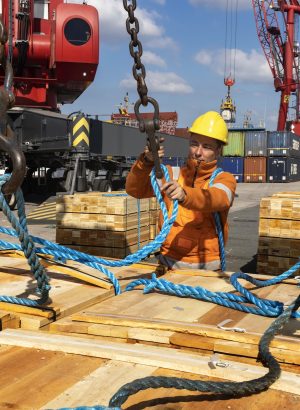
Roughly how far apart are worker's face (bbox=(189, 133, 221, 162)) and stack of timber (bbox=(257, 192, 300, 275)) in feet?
8.29

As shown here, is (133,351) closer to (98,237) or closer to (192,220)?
(192,220)

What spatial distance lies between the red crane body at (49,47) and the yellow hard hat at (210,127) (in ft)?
32.5

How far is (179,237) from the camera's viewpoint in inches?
136

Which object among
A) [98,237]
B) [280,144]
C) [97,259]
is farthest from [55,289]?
[280,144]

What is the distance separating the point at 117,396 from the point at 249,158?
4030 centimetres

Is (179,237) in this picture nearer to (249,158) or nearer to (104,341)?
(104,341)

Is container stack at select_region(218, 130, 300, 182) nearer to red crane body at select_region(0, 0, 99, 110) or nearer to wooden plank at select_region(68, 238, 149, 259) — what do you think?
red crane body at select_region(0, 0, 99, 110)

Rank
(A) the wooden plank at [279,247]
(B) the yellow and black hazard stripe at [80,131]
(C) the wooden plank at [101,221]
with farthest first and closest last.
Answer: (B) the yellow and black hazard stripe at [80,131]
(C) the wooden plank at [101,221]
(A) the wooden plank at [279,247]

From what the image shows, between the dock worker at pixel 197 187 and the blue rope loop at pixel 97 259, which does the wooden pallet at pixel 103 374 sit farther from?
the dock worker at pixel 197 187

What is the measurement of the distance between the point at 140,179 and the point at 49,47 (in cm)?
1037

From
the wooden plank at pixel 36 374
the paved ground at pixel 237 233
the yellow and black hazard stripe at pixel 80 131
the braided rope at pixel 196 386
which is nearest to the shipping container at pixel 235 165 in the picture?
the paved ground at pixel 237 233

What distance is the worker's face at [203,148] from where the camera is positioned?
11.1 ft

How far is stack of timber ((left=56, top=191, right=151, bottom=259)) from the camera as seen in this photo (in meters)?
6.42

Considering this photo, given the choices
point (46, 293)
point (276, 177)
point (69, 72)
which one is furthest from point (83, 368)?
point (276, 177)
